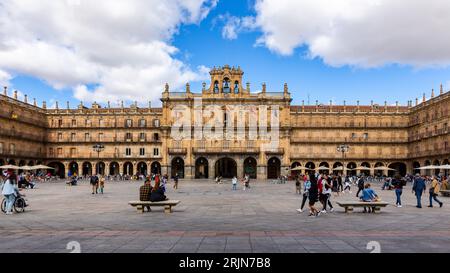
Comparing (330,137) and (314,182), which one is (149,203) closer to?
(314,182)

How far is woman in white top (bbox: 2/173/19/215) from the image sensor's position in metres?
14.4

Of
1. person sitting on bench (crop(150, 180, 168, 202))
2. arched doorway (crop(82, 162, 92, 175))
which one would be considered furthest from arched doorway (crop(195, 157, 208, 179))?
person sitting on bench (crop(150, 180, 168, 202))

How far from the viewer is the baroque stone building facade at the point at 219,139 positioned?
194ft

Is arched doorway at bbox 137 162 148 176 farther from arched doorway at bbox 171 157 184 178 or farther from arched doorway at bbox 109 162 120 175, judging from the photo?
arched doorway at bbox 171 157 184 178

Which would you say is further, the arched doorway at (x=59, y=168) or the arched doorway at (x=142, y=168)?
the arched doorway at (x=59, y=168)

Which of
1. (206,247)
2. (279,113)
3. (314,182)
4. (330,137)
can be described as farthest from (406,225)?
(330,137)

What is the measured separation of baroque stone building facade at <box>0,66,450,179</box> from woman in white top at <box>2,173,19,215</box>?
4470cm

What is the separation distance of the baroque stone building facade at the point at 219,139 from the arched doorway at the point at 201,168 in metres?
0.22

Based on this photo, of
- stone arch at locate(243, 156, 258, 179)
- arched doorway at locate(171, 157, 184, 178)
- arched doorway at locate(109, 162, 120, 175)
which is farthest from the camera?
arched doorway at locate(109, 162, 120, 175)

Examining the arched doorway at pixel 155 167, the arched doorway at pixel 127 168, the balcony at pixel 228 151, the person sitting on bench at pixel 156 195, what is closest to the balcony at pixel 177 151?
the balcony at pixel 228 151

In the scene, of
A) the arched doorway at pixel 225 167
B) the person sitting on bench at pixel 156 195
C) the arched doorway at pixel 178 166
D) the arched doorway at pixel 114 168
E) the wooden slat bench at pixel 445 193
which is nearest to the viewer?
the person sitting on bench at pixel 156 195

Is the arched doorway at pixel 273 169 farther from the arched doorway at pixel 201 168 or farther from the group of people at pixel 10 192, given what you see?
the group of people at pixel 10 192

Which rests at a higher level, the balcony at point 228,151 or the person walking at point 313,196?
the balcony at point 228,151

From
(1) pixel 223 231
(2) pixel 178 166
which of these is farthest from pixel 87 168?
(1) pixel 223 231
